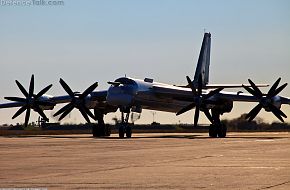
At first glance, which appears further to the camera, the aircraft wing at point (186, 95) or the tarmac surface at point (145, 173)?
the aircraft wing at point (186, 95)

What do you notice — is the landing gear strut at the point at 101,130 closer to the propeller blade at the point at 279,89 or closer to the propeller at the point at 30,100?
the propeller at the point at 30,100

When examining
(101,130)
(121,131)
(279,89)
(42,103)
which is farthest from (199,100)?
(42,103)

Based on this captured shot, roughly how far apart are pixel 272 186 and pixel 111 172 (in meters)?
4.27

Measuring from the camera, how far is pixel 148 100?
50.7 m

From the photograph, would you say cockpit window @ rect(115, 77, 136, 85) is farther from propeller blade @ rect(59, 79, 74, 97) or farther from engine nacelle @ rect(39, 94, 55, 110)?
engine nacelle @ rect(39, 94, 55, 110)

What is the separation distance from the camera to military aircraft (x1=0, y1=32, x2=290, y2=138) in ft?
159

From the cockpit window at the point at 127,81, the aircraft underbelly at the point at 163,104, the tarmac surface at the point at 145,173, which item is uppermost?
the cockpit window at the point at 127,81

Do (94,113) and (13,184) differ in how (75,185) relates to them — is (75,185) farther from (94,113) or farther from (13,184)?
(94,113)

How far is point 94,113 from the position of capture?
179ft

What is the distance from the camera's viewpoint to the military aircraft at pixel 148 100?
48469 millimetres

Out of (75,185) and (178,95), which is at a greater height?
(178,95)

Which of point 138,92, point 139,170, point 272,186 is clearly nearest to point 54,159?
point 139,170

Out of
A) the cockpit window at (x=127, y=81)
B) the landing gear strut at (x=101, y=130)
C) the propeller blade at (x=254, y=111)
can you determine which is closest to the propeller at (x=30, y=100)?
the landing gear strut at (x=101, y=130)

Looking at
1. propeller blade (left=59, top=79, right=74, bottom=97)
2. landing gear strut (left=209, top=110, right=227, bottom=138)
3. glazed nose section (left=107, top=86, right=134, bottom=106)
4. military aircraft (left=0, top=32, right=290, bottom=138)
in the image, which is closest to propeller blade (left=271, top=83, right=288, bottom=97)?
military aircraft (left=0, top=32, right=290, bottom=138)
